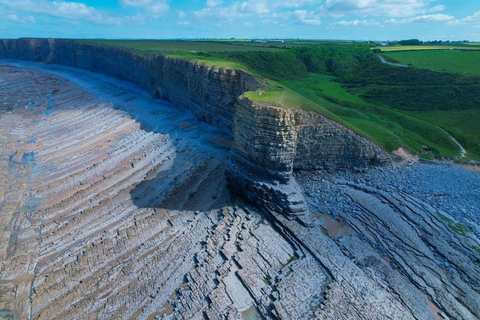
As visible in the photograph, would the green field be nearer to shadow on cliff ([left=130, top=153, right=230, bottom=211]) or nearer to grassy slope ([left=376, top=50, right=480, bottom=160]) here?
grassy slope ([left=376, top=50, right=480, bottom=160])

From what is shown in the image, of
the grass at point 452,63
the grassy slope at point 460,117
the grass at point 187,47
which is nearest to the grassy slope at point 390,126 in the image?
the grassy slope at point 460,117

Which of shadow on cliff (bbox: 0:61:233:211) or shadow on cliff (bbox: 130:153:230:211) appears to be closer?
shadow on cliff (bbox: 130:153:230:211)

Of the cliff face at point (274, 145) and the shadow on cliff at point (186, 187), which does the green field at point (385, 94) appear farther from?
the shadow on cliff at point (186, 187)

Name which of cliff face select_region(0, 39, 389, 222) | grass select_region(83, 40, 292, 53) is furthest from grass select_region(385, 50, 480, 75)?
cliff face select_region(0, 39, 389, 222)

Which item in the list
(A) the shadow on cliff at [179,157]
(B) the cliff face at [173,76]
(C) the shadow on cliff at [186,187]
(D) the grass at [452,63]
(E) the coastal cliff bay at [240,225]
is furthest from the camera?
(D) the grass at [452,63]

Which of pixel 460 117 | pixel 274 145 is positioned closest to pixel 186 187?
pixel 274 145

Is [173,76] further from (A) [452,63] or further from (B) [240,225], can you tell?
(A) [452,63]

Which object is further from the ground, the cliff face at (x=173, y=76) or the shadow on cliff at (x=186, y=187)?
the cliff face at (x=173, y=76)
